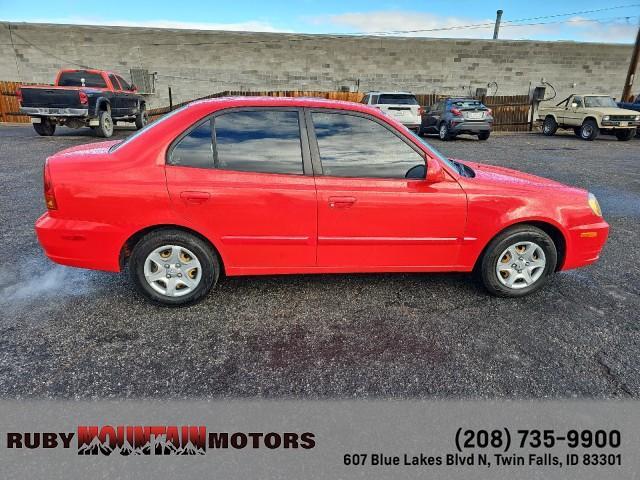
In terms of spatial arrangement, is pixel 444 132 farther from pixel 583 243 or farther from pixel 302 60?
pixel 583 243

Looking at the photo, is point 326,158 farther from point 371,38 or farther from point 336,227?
point 371,38

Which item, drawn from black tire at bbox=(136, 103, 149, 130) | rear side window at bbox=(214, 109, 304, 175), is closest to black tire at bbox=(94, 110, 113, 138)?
black tire at bbox=(136, 103, 149, 130)

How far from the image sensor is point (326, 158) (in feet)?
9.95

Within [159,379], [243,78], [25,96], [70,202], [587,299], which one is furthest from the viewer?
[243,78]

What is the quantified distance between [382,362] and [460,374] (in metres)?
0.48

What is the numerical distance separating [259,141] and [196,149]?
18.3 inches

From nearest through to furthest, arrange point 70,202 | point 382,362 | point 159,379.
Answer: point 159,379 → point 382,362 → point 70,202

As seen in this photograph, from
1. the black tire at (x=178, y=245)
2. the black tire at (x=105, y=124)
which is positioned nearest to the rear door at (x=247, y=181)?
the black tire at (x=178, y=245)

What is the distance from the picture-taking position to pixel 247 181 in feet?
9.63

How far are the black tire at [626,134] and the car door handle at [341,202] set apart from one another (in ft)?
59.9

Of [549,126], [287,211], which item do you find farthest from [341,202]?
[549,126]

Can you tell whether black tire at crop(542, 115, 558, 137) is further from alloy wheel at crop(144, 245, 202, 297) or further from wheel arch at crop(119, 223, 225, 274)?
alloy wheel at crop(144, 245, 202, 297)

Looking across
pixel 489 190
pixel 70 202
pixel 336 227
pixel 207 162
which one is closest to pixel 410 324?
pixel 336 227

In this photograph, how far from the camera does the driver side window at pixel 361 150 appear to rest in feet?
9.98
